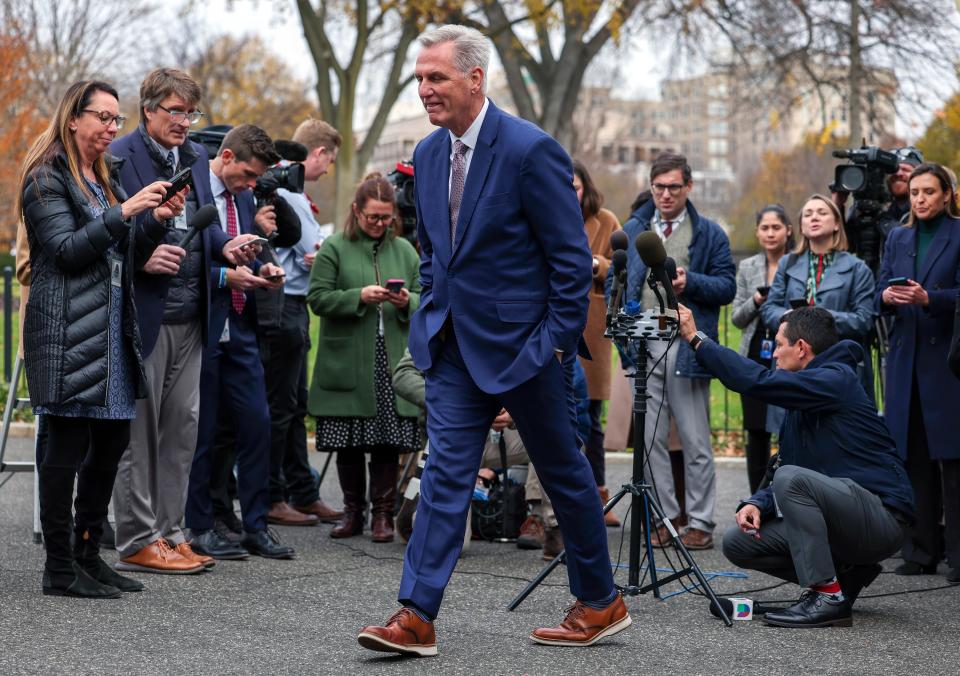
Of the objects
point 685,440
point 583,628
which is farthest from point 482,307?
point 685,440

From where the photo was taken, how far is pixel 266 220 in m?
7.46

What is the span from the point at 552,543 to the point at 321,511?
6.28 feet

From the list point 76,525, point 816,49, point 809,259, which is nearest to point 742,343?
point 809,259

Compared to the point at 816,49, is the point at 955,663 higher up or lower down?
lower down

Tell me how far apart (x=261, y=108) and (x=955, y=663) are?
38.9 m

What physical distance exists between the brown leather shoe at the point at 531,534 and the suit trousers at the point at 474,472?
7.58 feet

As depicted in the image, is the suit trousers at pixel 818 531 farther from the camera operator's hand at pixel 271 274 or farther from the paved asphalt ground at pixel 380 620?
the camera operator's hand at pixel 271 274

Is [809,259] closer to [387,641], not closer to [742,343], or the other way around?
[742,343]

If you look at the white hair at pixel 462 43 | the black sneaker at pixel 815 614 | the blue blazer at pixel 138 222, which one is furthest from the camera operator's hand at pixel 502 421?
the white hair at pixel 462 43

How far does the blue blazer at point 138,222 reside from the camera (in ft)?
20.8

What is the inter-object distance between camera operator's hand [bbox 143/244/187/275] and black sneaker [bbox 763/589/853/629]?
302 centimetres

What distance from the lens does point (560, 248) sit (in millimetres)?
4996

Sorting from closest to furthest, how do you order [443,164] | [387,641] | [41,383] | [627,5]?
[387,641]
[443,164]
[41,383]
[627,5]

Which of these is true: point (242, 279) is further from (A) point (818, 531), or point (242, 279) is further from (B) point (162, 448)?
(A) point (818, 531)
